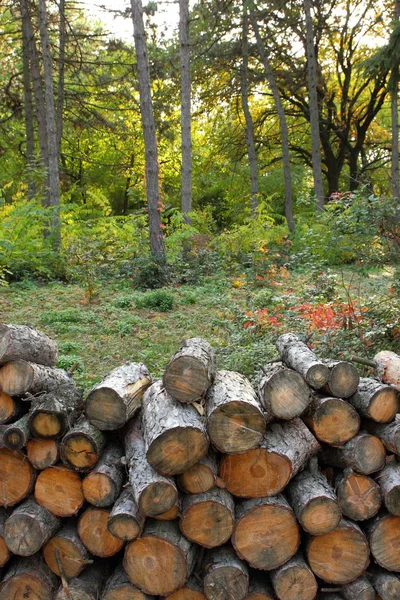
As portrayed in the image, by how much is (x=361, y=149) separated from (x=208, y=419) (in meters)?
24.4

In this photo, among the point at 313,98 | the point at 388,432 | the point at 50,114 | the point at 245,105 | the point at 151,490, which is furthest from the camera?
the point at 245,105

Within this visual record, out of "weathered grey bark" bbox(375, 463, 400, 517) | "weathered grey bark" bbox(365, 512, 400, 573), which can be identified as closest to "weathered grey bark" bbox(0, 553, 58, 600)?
"weathered grey bark" bbox(365, 512, 400, 573)

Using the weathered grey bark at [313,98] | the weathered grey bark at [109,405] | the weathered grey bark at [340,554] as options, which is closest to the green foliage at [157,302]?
the weathered grey bark at [109,405]

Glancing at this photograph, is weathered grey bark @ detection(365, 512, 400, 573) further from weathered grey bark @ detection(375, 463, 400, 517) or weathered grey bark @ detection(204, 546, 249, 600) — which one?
weathered grey bark @ detection(204, 546, 249, 600)

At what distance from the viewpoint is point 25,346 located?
3.53m

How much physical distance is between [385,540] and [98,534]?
5.80 feet

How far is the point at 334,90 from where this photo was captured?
2334 cm

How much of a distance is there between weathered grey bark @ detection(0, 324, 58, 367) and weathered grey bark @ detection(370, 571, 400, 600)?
2.68m

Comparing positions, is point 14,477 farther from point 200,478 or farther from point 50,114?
point 50,114

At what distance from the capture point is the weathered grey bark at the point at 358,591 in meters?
3.15

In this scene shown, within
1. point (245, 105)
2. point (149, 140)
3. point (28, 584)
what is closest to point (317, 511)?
point (28, 584)

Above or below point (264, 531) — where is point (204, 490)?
above

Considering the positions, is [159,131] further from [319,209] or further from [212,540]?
[212,540]

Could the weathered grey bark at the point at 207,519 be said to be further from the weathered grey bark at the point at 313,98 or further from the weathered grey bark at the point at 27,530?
the weathered grey bark at the point at 313,98
